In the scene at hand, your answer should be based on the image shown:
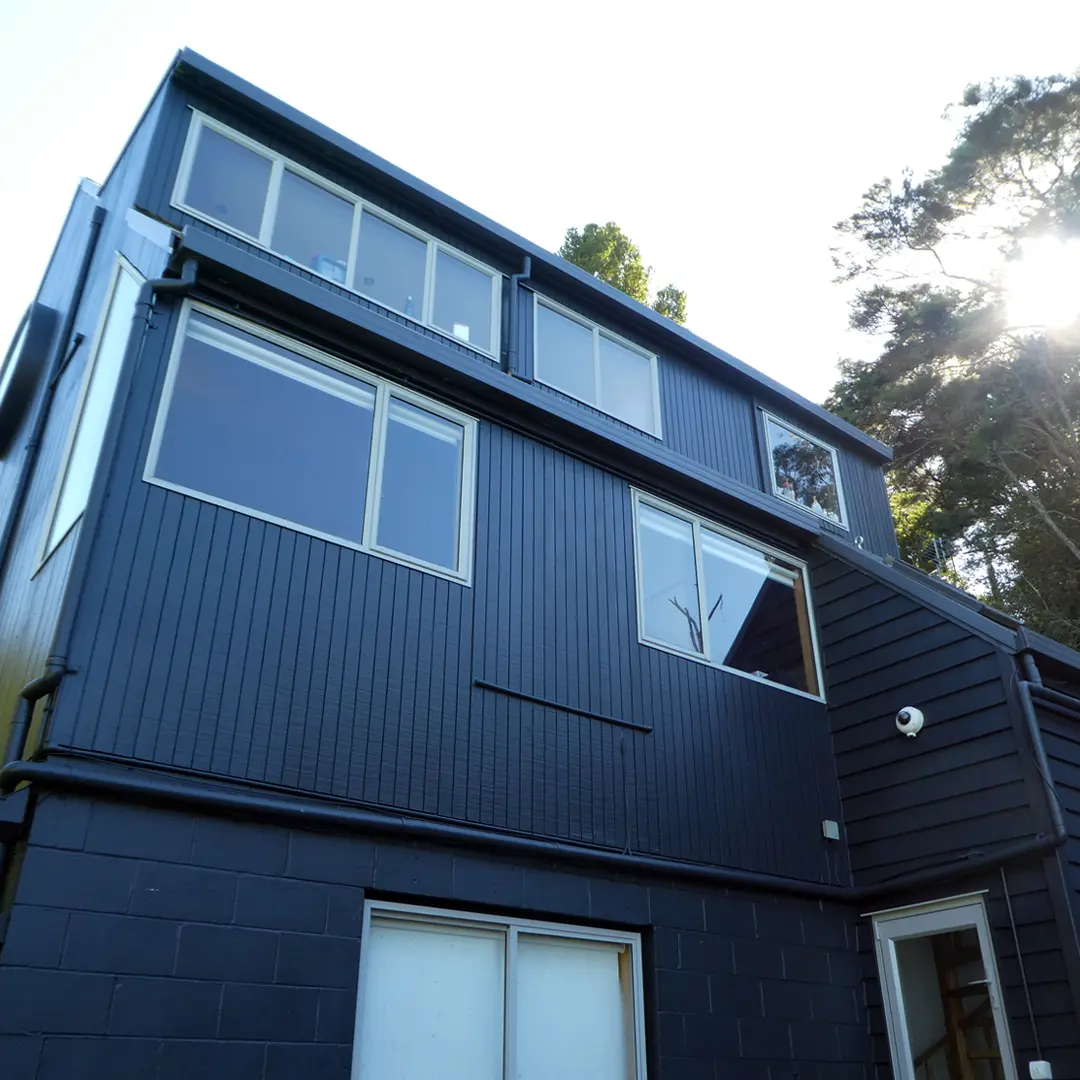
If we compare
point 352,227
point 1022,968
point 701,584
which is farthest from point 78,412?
point 1022,968

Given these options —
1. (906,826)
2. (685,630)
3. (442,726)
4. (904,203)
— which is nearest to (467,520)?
(442,726)

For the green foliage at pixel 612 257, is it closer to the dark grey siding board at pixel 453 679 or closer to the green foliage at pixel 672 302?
the green foliage at pixel 672 302

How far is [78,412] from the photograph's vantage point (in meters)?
6.10

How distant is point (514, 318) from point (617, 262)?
12.3 m

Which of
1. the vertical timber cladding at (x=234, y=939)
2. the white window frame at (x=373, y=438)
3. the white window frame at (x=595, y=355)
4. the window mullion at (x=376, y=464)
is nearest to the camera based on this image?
the vertical timber cladding at (x=234, y=939)

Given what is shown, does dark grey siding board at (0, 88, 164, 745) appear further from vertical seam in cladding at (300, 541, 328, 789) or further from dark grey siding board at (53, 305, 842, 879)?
vertical seam in cladding at (300, 541, 328, 789)

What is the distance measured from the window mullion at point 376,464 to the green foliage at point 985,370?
42.3 feet

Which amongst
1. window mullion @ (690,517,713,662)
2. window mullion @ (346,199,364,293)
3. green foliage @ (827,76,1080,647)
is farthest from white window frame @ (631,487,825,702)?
green foliage @ (827,76,1080,647)

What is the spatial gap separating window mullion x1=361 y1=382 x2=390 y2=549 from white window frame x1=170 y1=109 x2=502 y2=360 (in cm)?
98

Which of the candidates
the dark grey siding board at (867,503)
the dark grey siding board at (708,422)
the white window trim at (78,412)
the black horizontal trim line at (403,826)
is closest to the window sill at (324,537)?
the white window trim at (78,412)

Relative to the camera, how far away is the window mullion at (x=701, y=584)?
755 centimetres

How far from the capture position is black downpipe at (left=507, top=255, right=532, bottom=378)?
25.2 ft

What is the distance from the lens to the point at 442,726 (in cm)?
571

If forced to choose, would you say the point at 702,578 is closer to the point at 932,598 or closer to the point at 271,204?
the point at 932,598
